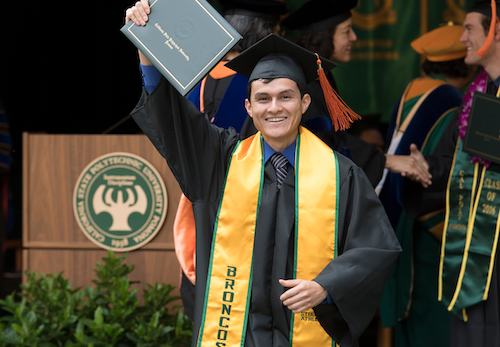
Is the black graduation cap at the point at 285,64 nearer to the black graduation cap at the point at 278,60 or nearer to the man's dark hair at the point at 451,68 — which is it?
the black graduation cap at the point at 278,60

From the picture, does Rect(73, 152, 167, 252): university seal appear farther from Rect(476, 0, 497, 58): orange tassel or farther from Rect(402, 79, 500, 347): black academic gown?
Rect(476, 0, 497, 58): orange tassel

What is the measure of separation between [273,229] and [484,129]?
142 centimetres

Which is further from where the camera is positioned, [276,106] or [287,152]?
[287,152]

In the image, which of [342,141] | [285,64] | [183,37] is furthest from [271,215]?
[342,141]

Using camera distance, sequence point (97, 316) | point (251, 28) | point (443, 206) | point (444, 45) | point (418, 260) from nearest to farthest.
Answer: point (251, 28) → point (97, 316) → point (443, 206) → point (418, 260) → point (444, 45)

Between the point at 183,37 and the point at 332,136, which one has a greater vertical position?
the point at 183,37

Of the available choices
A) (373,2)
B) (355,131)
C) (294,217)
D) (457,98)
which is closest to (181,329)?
(294,217)

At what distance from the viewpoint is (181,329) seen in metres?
3.12

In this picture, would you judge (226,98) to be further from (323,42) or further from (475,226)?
(475,226)

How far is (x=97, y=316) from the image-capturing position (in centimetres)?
300

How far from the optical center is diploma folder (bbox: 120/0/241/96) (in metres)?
1.91

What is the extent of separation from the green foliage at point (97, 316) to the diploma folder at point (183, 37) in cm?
167

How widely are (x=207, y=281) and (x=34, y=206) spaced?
2.00 metres

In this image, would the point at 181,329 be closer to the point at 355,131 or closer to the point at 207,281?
the point at 207,281
